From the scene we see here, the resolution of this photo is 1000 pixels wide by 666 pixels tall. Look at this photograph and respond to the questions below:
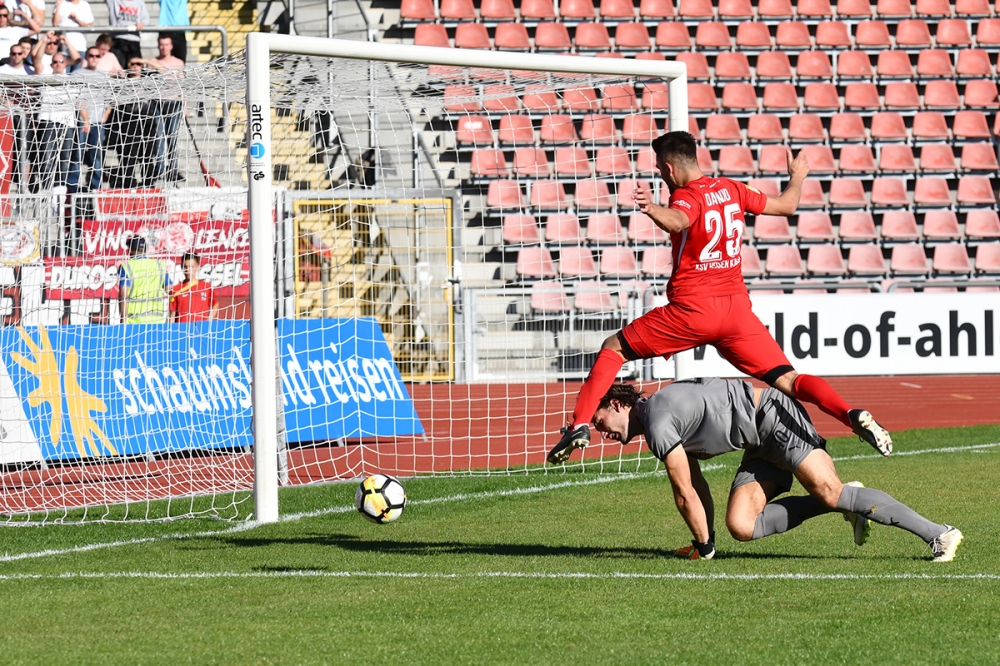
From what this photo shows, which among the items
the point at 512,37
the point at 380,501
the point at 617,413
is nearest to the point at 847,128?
the point at 512,37

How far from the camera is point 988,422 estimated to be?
14250 millimetres

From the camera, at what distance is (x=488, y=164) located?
1950 centimetres

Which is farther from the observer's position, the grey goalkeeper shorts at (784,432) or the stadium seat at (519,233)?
the stadium seat at (519,233)

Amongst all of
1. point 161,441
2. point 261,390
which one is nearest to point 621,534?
point 261,390

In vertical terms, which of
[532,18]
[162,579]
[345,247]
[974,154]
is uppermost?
[532,18]

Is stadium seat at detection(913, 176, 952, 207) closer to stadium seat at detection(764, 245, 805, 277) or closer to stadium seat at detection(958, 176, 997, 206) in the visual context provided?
stadium seat at detection(958, 176, 997, 206)

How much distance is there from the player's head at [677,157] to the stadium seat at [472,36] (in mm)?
14174

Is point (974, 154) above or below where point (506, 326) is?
above

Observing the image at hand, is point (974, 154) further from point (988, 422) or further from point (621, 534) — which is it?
point (621, 534)

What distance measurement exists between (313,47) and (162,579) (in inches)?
150

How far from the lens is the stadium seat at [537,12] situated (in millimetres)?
21989

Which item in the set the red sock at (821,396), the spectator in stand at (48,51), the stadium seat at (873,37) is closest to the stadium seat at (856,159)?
the stadium seat at (873,37)

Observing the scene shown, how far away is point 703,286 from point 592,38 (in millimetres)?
14755

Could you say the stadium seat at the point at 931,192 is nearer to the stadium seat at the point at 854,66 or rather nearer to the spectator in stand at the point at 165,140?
the stadium seat at the point at 854,66
